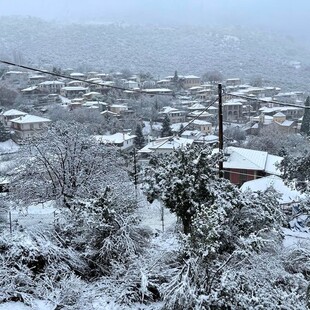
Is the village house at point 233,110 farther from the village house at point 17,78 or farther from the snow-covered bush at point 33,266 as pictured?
the snow-covered bush at point 33,266

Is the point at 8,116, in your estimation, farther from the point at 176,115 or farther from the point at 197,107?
the point at 197,107

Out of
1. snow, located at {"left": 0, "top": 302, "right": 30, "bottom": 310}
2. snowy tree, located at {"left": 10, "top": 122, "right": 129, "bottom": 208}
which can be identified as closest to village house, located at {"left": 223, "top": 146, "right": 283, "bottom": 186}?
snowy tree, located at {"left": 10, "top": 122, "right": 129, "bottom": 208}

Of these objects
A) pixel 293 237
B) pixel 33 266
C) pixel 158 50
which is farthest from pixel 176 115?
pixel 158 50

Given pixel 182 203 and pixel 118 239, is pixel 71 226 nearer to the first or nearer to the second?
pixel 118 239

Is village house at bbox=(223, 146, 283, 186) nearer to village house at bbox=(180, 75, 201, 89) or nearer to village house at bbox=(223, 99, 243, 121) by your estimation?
village house at bbox=(223, 99, 243, 121)

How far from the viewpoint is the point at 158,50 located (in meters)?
114

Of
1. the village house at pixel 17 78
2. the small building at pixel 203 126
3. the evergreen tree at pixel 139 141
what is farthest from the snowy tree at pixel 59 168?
the village house at pixel 17 78

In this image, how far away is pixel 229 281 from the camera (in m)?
5.56

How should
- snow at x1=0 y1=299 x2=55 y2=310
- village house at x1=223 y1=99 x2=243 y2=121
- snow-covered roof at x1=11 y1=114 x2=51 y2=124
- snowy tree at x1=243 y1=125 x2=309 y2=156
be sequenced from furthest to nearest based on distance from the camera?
village house at x1=223 y1=99 x2=243 y2=121 → snow-covered roof at x1=11 y1=114 x2=51 y2=124 → snowy tree at x1=243 y1=125 x2=309 y2=156 → snow at x1=0 y1=299 x2=55 y2=310

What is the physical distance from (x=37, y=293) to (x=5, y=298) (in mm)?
469

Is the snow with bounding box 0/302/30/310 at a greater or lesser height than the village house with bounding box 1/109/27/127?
greater

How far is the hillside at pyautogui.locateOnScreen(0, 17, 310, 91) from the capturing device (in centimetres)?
9479

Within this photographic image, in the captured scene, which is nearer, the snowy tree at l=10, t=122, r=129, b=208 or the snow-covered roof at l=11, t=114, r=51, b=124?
the snowy tree at l=10, t=122, r=129, b=208

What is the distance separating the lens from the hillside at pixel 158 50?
94787 mm
